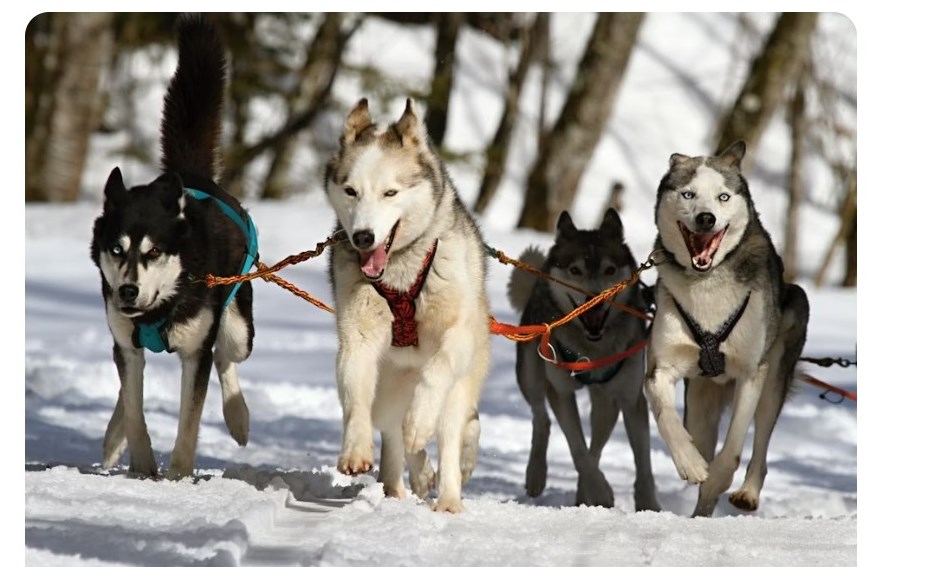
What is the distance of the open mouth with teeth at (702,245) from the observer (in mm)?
5504

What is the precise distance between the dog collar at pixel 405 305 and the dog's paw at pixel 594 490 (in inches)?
66.6

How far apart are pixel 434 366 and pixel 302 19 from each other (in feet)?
48.7

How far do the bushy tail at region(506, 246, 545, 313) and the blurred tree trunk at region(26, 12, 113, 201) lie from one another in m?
7.32

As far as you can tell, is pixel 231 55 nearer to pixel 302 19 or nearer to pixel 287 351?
pixel 302 19

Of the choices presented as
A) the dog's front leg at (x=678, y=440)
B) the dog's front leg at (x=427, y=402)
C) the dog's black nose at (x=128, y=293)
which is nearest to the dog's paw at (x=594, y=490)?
the dog's front leg at (x=678, y=440)

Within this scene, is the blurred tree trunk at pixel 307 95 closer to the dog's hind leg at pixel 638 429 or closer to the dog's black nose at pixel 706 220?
the dog's hind leg at pixel 638 429

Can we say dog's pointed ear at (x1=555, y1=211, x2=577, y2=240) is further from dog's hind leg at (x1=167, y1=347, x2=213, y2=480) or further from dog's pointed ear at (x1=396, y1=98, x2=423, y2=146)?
dog's hind leg at (x1=167, y1=347, x2=213, y2=480)

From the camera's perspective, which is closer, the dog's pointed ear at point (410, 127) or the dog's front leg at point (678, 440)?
the dog's pointed ear at point (410, 127)

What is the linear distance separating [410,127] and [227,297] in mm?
1207

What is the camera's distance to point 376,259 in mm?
4762

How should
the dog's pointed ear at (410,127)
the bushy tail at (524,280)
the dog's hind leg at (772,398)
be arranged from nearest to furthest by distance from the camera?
the dog's pointed ear at (410,127) < the dog's hind leg at (772,398) < the bushy tail at (524,280)

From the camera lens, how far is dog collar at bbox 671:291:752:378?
18.2ft

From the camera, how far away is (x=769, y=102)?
13.4m
